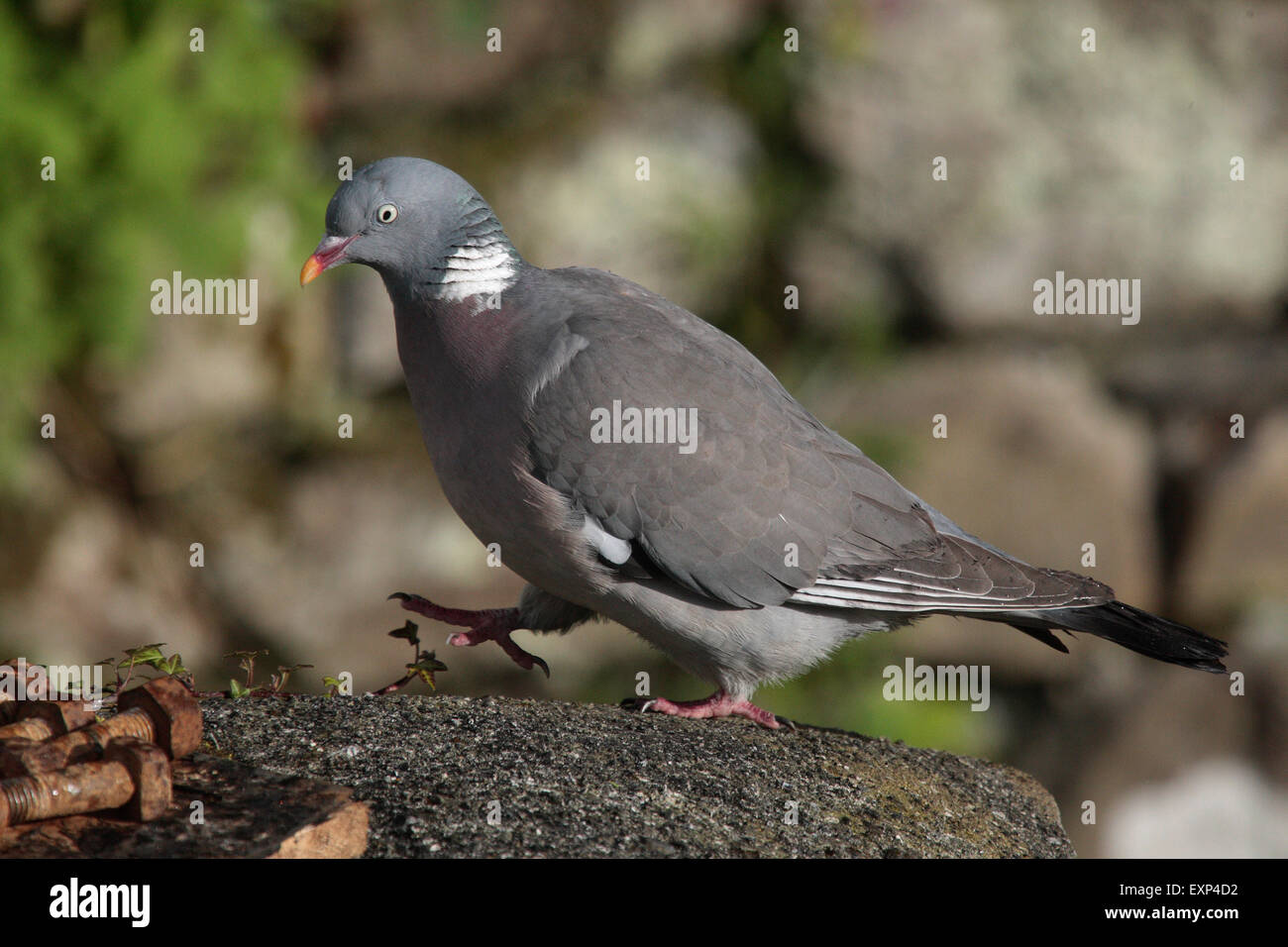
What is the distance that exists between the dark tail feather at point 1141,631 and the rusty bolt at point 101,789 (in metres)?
3.00

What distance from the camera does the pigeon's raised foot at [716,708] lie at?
180 inches

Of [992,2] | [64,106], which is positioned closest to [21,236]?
[64,106]

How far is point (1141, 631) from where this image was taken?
4637mm

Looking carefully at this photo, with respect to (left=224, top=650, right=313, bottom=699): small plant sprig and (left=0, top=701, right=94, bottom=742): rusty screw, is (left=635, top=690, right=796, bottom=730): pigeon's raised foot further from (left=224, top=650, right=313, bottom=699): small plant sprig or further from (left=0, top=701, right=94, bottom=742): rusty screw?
(left=0, top=701, right=94, bottom=742): rusty screw

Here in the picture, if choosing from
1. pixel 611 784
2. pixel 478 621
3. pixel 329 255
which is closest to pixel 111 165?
pixel 329 255

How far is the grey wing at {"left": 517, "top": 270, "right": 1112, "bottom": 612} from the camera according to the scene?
4.26 metres

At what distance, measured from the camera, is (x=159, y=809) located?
10.2 feet

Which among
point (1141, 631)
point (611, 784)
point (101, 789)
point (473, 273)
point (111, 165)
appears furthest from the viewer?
point (111, 165)

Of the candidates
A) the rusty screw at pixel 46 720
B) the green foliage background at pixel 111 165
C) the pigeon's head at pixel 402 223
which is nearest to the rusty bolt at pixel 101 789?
the rusty screw at pixel 46 720

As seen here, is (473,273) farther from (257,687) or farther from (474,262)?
(257,687)

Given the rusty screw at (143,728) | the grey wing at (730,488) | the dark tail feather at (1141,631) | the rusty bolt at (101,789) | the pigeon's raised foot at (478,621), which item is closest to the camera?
the rusty bolt at (101,789)

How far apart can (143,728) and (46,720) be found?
0.24 metres

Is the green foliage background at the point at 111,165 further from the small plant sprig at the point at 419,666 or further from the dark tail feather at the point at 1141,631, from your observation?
the dark tail feather at the point at 1141,631

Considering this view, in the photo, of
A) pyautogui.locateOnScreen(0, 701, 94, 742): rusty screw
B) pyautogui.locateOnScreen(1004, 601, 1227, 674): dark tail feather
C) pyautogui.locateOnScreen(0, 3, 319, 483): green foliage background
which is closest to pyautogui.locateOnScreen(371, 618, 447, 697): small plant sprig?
pyautogui.locateOnScreen(0, 701, 94, 742): rusty screw
